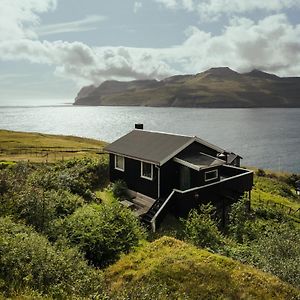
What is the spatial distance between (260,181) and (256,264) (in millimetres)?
42058

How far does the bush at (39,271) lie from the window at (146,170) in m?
15.9

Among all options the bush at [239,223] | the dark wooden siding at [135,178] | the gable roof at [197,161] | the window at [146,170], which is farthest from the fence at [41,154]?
the bush at [239,223]

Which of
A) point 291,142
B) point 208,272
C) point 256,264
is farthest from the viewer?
point 291,142

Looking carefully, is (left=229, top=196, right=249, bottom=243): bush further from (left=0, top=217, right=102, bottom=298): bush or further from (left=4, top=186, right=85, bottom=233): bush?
(left=0, top=217, right=102, bottom=298): bush

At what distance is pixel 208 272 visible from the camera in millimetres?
13891

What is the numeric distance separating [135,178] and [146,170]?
175cm

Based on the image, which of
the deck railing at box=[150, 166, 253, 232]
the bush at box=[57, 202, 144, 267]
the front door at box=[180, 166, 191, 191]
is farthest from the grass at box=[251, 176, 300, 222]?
the bush at box=[57, 202, 144, 267]

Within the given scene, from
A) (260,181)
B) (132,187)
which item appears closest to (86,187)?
(132,187)

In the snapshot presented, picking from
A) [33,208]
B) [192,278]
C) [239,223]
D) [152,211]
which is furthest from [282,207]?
[33,208]

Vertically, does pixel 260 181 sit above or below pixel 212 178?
below

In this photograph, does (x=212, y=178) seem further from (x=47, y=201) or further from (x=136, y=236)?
(x=47, y=201)

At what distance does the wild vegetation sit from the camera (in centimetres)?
1076

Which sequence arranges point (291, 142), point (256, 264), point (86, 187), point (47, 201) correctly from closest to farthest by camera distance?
1. point (256, 264)
2. point (47, 201)
3. point (86, 187)
4. point (291, 142)

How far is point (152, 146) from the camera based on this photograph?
29531 millimetres
